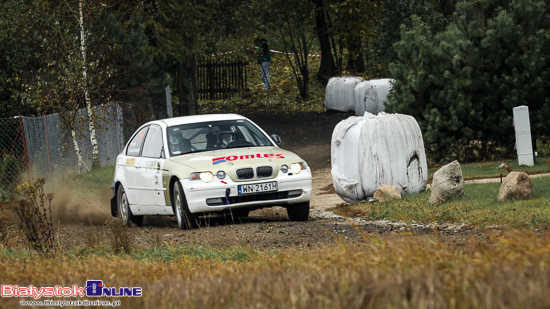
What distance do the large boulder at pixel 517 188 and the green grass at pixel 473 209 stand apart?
0.12 meters

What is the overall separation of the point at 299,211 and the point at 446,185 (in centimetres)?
205

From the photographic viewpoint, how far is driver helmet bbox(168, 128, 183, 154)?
12.4 metres

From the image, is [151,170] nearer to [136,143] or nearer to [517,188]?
[136,143]

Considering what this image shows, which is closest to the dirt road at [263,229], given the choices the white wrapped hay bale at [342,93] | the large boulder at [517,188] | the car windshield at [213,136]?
the car windshield at [213,136]

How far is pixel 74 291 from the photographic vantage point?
18.4 ft

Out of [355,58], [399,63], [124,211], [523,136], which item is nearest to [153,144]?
[124,211]

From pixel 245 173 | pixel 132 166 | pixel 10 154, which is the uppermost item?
pixel 10 154

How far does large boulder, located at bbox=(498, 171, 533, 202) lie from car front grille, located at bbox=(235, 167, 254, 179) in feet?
10.6

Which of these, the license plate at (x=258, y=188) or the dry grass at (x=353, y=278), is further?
the license plate at (x=258, y=188)

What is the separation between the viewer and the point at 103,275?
6.41m

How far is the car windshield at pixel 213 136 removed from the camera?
12391 millimetres

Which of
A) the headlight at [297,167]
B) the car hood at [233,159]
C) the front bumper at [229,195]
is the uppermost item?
the car hood at [233,159]

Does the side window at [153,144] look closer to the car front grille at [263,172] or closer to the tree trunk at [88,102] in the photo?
the car front grille at [263,172]

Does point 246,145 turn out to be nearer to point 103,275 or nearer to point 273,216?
point 273,216
